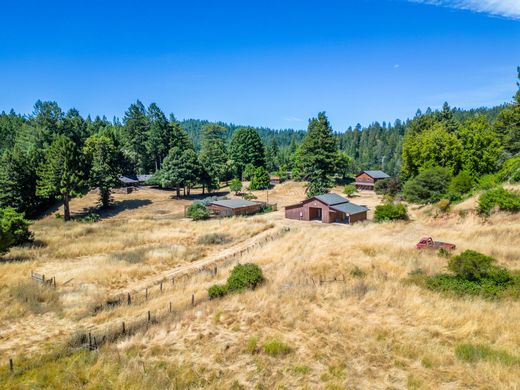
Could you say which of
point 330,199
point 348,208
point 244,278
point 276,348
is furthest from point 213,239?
point 276,348

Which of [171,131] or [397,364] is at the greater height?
[171,131]

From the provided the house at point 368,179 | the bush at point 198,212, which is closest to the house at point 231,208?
the bush at point 198,212

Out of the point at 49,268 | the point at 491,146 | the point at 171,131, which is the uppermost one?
the point at 171,131

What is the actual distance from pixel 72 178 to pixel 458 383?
189 feet

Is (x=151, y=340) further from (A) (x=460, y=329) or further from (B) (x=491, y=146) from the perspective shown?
(B) (x=491, y=146)

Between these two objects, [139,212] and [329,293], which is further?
[139,212]

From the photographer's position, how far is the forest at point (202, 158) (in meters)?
49.8

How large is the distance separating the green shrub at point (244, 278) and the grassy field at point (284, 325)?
90 centimetres

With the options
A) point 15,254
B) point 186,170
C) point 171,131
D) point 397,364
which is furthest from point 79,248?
point 171,131

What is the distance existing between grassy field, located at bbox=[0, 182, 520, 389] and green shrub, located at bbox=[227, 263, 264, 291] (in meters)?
0.90

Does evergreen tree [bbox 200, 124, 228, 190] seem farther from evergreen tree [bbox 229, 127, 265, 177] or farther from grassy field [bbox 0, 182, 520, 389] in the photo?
grassy field [bbox 0, 182, 520, 389]

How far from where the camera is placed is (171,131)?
287 feet

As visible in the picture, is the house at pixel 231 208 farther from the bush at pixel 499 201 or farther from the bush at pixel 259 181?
the bush at pixel 499 201

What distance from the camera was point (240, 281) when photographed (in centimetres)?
1767
